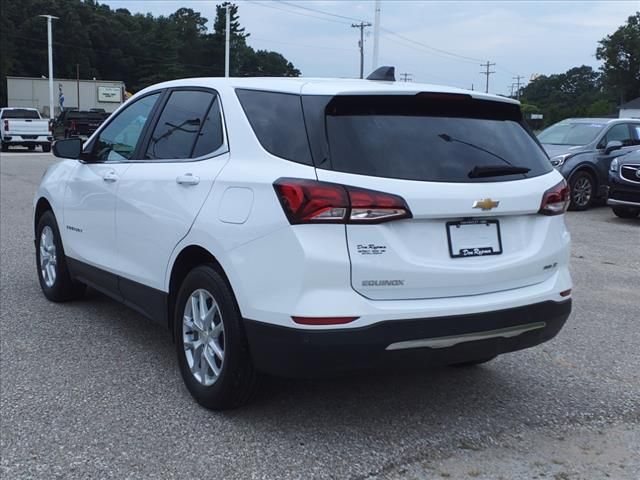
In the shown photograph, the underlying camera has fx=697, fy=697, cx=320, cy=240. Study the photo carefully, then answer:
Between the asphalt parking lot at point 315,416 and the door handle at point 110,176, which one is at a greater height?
the door handle at point 110,176

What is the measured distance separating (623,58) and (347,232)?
87.7m

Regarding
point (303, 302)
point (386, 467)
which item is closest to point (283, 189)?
point (303, 302)

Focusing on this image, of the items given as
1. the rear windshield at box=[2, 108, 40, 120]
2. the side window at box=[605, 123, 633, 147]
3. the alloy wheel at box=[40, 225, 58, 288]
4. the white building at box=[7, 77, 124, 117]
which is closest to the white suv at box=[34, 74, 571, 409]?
the alloy wheel at box=[40, 225, 58, 288]

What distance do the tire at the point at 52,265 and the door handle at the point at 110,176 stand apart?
113cm

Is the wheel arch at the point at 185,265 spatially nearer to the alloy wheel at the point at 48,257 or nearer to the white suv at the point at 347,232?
the white suv at the point at 347,232

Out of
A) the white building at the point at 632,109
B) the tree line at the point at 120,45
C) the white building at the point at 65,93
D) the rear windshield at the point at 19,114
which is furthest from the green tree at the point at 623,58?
the rear windshield at the point at 19,114

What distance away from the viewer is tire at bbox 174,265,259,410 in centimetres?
340

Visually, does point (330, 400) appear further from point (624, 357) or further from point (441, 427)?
point (624, 357)

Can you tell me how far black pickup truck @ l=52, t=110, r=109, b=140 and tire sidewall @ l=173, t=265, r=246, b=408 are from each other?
32102 mm

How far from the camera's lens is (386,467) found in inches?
125

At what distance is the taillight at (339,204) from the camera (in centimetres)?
303

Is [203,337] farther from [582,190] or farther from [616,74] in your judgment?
[616,74]

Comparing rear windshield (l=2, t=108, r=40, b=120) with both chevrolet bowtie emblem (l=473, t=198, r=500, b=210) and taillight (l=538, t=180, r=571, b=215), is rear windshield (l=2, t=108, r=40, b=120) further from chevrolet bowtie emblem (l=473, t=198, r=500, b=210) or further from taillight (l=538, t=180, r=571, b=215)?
chevrolet bowtie emblem (l=473, t=198, r=500, b=210)

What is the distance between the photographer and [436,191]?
3.17 meters
